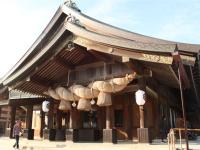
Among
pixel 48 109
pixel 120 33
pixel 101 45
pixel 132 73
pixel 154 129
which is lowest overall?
pixel 154 129

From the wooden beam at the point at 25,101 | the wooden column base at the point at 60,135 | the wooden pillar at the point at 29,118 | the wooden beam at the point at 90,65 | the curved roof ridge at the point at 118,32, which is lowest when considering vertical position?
the wooden column base at the point at 60,135

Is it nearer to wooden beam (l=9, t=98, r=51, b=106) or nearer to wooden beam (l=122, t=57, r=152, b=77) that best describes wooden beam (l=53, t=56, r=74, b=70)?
wooden beam (l=122, t=57, r=152, b=77)

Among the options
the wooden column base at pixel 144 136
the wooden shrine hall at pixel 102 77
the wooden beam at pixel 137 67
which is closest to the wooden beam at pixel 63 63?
the wooden shrine hall at pixel 102 77

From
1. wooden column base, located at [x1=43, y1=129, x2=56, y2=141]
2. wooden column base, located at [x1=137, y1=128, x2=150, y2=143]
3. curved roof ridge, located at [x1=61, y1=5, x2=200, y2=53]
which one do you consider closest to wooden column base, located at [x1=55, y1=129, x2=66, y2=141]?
wooden column base, located at [x1=43, y1=129, x2=56, y2=141]

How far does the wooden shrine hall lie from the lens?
10.8 meters

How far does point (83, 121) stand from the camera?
49.4 ft

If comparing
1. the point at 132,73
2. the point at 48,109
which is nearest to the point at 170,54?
the point at 132,73

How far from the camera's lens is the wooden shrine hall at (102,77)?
1075 centimetres

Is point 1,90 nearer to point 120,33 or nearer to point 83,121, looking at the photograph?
point 83,121

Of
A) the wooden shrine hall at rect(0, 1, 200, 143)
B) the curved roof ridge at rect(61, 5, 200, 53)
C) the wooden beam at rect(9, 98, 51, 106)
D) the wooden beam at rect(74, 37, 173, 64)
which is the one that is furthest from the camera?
the wooden beam at rect(9, 98, 51, 106)

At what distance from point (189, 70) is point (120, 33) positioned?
12.6 ft

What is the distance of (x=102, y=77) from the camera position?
1273cm

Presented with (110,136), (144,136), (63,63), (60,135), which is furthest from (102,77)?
(60,135)

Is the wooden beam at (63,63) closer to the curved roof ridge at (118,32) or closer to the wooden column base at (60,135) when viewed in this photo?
the curved roof ridge at (118,32)
